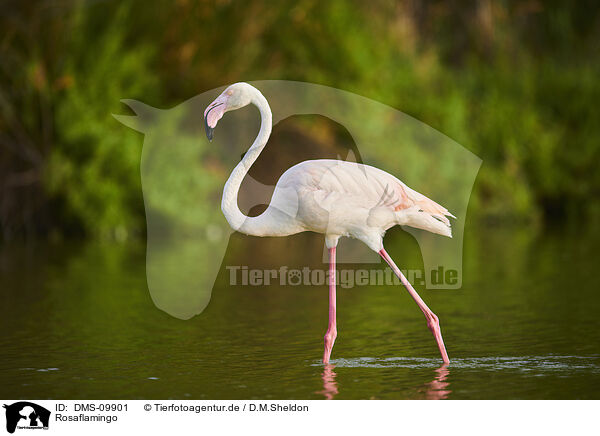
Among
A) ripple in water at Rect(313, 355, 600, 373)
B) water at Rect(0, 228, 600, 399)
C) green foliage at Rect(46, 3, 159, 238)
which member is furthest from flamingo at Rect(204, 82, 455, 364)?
green foliage at Rect(46, 3, 159, 238)

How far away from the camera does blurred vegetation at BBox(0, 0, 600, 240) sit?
19.4m

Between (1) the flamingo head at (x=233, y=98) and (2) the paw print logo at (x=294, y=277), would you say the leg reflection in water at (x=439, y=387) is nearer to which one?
(1) the flamingo head at (x=233, y=98)

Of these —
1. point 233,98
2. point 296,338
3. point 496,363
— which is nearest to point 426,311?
point 496,363

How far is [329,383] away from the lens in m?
7.08

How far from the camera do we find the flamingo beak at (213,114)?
731 cm

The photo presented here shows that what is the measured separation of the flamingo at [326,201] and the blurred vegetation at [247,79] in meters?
11.9

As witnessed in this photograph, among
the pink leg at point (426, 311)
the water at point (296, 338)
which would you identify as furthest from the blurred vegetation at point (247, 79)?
the pink leg at point (426, 311)

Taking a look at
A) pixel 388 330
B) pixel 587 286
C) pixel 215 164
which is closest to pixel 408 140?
pixel 215 164

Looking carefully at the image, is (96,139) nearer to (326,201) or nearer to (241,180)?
(241,180)

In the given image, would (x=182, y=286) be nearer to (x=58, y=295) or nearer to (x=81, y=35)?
(x=58, y=295)

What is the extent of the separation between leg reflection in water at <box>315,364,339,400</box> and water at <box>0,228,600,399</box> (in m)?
0.01
